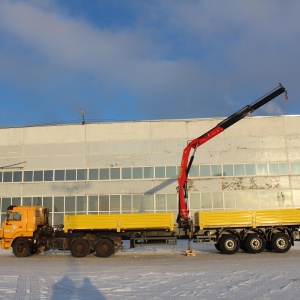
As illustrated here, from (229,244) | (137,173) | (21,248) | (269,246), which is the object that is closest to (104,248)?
(21,248)

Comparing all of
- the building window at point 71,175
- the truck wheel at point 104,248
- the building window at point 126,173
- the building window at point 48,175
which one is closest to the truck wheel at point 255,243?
the truck wheel at point 104,248

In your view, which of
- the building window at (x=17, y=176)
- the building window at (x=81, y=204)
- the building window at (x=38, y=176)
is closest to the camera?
the building window at (x=81, y=204)

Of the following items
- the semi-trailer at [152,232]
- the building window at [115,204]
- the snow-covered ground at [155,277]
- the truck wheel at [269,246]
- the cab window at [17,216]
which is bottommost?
the snow-covered ground at [155,277]

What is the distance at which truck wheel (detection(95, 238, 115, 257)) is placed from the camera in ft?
60.0

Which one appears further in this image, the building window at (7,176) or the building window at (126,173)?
the building window at (7,176)

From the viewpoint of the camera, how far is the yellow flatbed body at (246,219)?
61.0 feet

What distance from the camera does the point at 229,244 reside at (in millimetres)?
18516

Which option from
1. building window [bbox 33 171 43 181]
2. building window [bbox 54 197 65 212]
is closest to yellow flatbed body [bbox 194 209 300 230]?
building window [bbox 54 197 65 212]

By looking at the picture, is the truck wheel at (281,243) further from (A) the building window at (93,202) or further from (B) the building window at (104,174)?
(A) the building window at (93,202)

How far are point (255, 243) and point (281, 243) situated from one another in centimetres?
132

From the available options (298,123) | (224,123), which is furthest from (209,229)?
(298,123)

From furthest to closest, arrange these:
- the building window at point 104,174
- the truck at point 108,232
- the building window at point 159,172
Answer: the building window at point 104,174 → the building window at point 159,172 → the truck at point 108,232

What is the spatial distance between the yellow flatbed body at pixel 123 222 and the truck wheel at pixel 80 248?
0.66 m

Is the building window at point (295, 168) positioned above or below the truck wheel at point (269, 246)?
above
